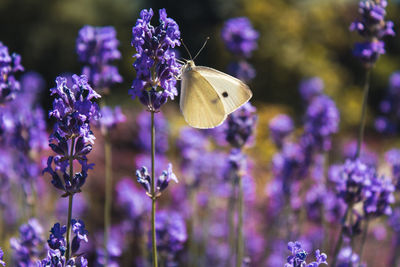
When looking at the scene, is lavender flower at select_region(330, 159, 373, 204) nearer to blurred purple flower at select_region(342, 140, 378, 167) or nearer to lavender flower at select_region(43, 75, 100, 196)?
blurred purple flower at select_region(342, 140, 378, 167)

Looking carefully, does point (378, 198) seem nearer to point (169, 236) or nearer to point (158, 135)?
point (169, 236)

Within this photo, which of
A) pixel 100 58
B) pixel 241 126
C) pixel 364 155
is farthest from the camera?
pixel 364 155

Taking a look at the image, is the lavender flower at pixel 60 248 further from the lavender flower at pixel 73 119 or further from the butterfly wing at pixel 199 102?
the butterfly wing at pixel 199 102

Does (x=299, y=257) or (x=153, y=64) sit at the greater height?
(x=153, y=64)

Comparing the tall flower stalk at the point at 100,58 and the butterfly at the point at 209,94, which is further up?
the tall flower stalk at the point at 100,58

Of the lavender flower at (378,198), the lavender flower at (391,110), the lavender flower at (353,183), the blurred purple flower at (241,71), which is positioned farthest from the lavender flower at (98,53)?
the lavender flower at (391,110)

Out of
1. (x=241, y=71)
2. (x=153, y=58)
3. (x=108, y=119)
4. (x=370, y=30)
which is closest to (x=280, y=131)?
(x=241, y=71)
